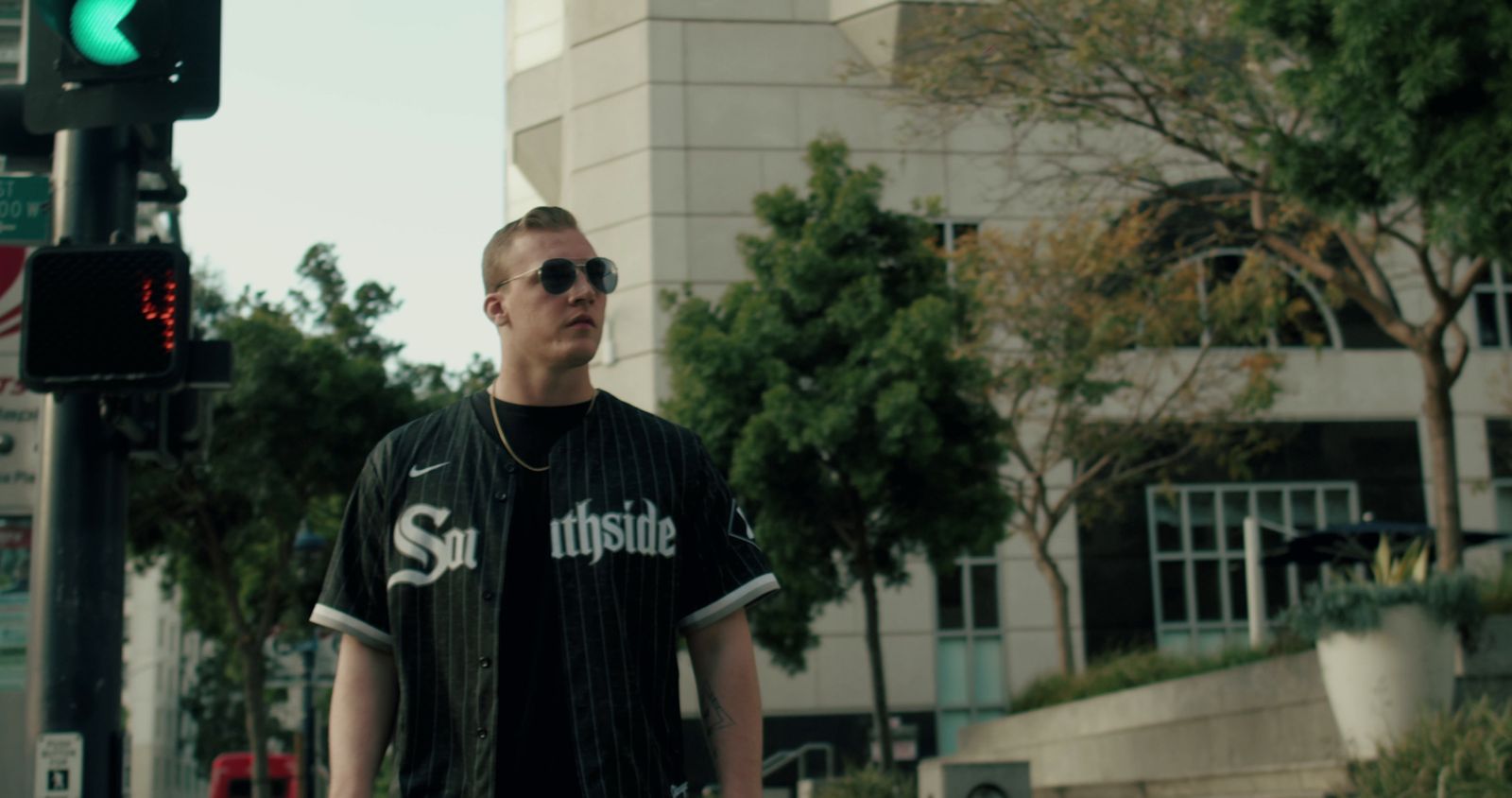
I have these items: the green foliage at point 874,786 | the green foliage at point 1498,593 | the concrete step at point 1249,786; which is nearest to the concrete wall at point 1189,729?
the concrete step at point 1249,786

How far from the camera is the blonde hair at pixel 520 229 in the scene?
3.44 metres

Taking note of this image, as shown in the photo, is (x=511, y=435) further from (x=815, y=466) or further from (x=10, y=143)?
(x=815, y=466)

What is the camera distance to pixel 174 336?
5.42 meters

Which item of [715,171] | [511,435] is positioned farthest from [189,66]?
[715,171]

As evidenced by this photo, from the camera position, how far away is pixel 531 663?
3.19m

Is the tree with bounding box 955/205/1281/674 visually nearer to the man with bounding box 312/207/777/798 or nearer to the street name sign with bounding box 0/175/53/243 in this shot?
the street name sign with bounding box 0/175/53/243

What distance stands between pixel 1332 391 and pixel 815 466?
17.3 meters

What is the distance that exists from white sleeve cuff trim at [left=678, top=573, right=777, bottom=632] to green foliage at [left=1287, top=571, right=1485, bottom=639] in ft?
31.2

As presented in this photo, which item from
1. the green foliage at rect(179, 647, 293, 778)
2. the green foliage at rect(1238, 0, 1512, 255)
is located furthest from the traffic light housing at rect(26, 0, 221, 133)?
the green foliage at rect(179, 647, 293, 778)

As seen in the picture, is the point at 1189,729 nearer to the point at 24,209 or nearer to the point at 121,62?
the point at 24,209

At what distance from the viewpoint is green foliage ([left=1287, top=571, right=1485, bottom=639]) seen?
1202cm

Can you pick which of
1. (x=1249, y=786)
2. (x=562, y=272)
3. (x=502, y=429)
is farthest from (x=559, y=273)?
(x=1249, y=786)

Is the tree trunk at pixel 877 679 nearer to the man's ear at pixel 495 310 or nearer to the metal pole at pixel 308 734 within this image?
the metal pole at pixel 308 734

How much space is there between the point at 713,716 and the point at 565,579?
15.6 inches
